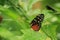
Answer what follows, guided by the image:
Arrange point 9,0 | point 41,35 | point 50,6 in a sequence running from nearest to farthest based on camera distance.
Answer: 1. point 41,35
2. point 9,0
3. point 50,6

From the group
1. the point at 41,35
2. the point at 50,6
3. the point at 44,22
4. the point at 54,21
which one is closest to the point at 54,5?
the point at 50,6

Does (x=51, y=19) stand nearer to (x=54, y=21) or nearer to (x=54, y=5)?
(x=54, y=21)

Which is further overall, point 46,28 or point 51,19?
point 51,19

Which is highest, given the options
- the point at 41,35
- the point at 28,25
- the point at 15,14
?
the point at 15,14

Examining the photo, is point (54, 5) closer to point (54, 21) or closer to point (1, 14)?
point (54, 21)

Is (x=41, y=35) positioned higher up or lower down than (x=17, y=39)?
lower down

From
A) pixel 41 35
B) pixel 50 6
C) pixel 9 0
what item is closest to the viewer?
pixel 41 35
